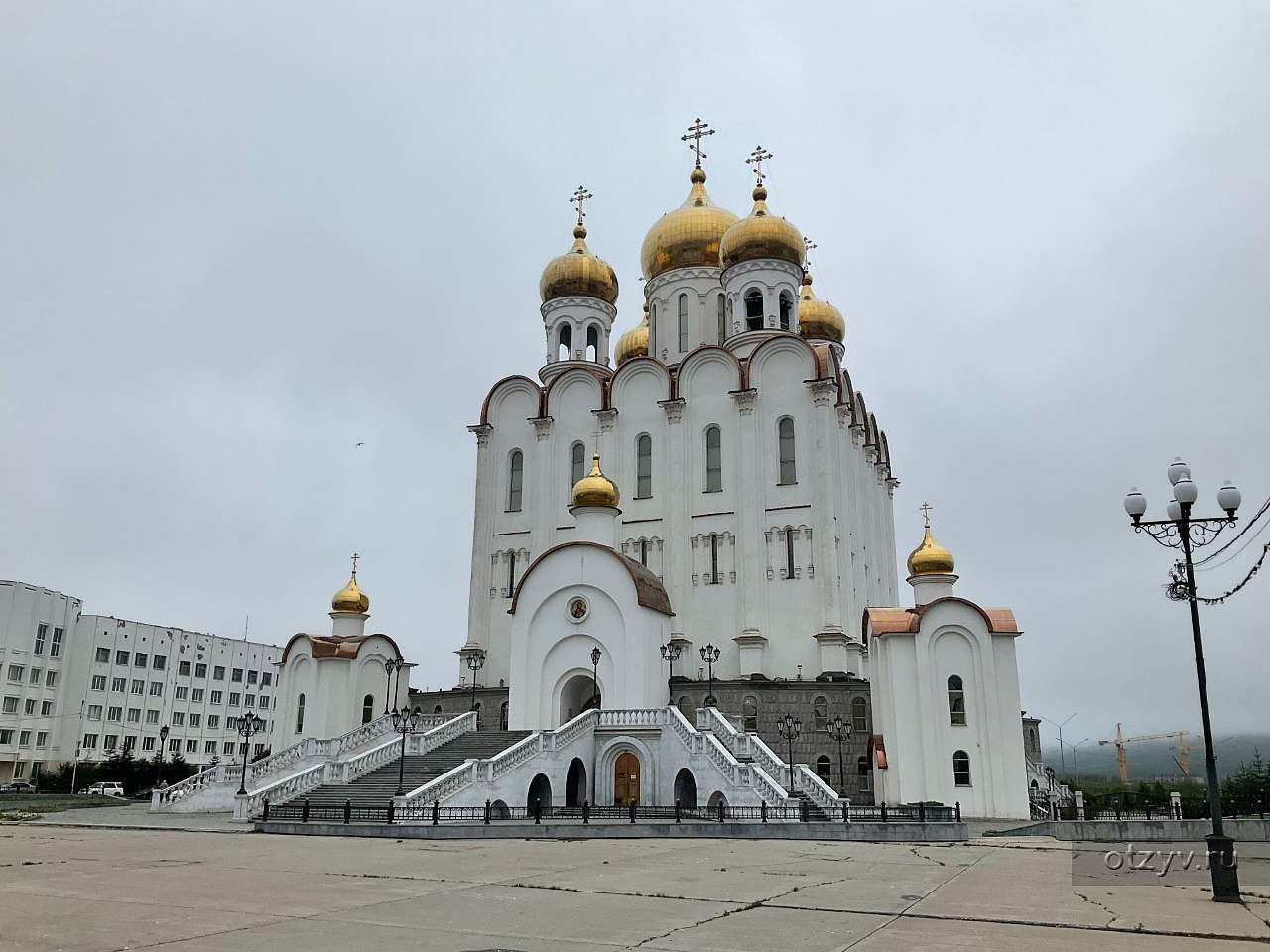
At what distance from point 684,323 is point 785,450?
30.5 ft

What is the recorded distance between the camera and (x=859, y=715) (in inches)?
1193

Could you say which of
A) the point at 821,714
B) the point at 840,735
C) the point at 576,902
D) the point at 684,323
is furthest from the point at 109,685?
the point at 576,902

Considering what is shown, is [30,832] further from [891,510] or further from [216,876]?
[891,510]

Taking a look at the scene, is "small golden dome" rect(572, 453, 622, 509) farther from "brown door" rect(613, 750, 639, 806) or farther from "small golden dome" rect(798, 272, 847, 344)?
"small golden dome" rect(798, 272, 847, 344)

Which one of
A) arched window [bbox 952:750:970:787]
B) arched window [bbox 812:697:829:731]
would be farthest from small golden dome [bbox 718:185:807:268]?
arched window [bbox 952:750:970:787]

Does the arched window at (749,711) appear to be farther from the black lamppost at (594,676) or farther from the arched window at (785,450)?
the arched window at (785,450)

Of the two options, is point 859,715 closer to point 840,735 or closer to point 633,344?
point 840,735

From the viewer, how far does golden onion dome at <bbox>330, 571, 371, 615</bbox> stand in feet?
127

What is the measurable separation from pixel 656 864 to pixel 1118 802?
53.6ft

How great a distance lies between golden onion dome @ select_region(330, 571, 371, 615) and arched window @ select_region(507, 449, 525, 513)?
6490 mm

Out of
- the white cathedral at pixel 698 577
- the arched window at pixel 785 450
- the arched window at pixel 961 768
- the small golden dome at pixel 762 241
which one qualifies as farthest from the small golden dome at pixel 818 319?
the arched window at pixel 961 768

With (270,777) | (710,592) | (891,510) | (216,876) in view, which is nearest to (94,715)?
(270,777)

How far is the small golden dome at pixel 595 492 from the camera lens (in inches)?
1319

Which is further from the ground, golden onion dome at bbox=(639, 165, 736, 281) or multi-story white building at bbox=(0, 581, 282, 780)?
golden onion dome at bbox=(639, 165, 736, 281)
